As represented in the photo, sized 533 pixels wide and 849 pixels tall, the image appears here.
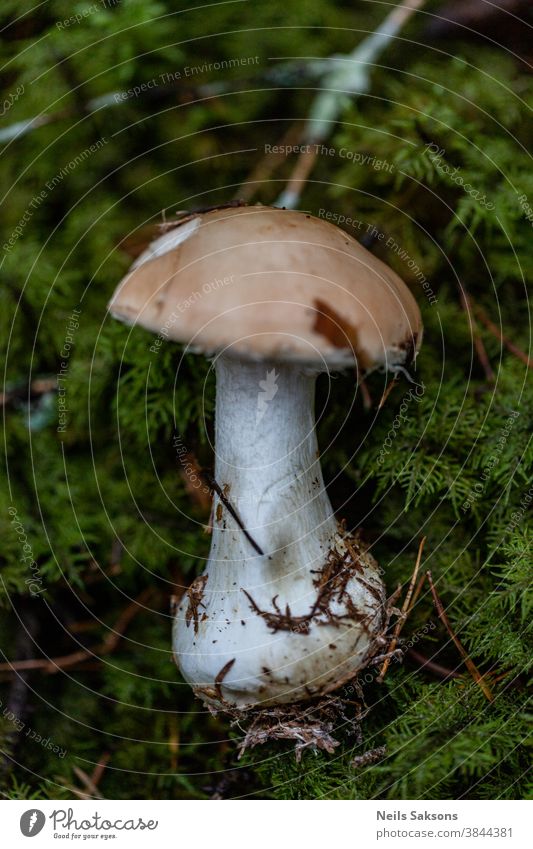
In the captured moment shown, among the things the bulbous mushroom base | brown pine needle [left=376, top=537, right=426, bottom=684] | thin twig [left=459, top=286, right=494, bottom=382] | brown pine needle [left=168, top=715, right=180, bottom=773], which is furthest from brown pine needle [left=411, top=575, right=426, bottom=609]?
brown pine needle [left=168, top=715, right=180, bottom=773]

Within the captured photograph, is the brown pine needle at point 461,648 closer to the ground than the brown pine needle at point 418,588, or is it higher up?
closer to the ground

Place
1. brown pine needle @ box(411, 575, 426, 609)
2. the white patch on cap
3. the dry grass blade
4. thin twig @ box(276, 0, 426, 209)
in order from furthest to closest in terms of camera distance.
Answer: thin twig @ box(276, 0, 426, 209) → the dry grass blade → brown pine needle @ box(411, 575, 426, 609) → the white patch on cap

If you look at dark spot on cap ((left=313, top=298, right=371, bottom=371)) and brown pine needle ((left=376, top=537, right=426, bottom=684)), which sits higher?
dark spot on cap ((left=313, top=298, right=371, bottom=371))

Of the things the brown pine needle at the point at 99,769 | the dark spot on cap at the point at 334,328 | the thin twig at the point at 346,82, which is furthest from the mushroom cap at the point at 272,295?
the brown pine needle at the point at 99,769

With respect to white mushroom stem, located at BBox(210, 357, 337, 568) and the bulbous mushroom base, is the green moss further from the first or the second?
white mushroom stem, located at BBox(210, 357, 337, 568)

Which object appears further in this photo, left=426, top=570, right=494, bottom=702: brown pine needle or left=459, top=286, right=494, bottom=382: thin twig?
left=459, top=286, right=494, bottom=382: thin twig

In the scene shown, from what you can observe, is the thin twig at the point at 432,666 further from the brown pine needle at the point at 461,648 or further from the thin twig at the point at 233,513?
the thin twig at the point at 233,513

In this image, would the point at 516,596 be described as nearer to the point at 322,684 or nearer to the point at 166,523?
the point at 322,684
